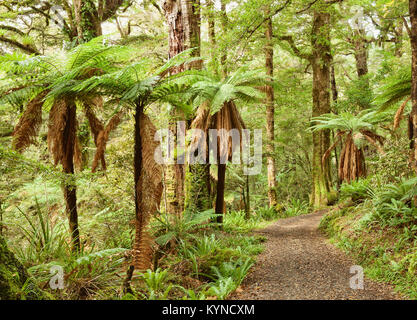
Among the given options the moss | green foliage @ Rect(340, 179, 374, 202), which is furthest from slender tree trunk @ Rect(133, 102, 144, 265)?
green foliage @ Rect(340, 179, 374, 202)

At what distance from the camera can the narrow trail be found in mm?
3123

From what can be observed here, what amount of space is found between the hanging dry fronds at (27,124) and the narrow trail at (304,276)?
124 inches

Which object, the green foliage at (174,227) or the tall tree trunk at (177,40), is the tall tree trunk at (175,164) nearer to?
the tall tree trunk at (177,40)

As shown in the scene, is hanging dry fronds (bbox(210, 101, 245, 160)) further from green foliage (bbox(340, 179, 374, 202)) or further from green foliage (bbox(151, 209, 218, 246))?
green foliage (bbox(340, 179, 374, 202))

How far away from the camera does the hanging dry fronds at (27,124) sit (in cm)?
344

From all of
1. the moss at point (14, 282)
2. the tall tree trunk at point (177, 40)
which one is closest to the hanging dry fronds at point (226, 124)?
the tall tree trunk at point (177, 40)

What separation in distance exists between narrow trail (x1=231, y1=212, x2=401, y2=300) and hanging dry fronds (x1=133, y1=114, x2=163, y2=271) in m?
1.16

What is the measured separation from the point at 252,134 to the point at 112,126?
26.4ft

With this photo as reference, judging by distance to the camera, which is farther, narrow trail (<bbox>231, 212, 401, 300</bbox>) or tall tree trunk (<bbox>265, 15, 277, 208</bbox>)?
tall tree trunk (<bbox>265, 15, 277, 208</bbox>)

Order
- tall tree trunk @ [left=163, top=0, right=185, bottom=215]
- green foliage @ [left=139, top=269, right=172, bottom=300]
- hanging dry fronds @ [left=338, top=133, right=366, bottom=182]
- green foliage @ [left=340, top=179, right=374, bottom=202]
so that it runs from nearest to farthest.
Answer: green foliage @ [left=139, top=269, right=172, bottom=300]
tall tree trunk @ [left=163, top=0, right=185, bottom=215]
green foliage @ [left=340, top=179, right=374, bottom=202]
hanging dry fronds @ [left=338, top=133, right=366, bottom=182]

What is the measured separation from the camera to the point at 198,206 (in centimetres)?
620

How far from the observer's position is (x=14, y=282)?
2418 mm

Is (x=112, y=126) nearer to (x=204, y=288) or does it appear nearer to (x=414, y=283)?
(x=204, y=288)
